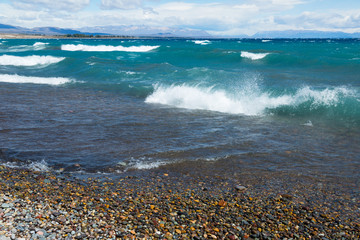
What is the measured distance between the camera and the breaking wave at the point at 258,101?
13.5m

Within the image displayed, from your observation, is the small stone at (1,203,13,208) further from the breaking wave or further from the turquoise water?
the breaking wave

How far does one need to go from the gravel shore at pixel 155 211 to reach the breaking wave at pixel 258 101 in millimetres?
7621

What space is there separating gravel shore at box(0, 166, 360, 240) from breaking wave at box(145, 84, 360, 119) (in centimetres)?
762

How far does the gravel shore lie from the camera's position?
4680mm

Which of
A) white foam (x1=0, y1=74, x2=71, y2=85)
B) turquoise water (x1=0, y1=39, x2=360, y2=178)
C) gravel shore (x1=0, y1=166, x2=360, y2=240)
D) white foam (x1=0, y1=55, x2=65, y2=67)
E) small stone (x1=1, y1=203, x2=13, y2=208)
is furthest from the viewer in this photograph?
white foam (x1=0, y1=55, x2=65, y2=67)

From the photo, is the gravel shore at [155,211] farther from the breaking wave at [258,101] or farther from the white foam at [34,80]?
the white foam at [34,80]

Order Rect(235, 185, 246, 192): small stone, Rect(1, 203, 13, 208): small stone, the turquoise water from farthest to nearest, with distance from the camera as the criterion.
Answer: the turquoise water → Rect(235, 185, 246, 192): small stone → Rect(1, 203, 13, 208): small stone

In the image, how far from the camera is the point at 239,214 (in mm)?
5383

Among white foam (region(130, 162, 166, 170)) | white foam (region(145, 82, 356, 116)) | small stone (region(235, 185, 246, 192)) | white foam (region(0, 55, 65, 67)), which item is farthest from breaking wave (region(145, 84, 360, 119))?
white foam (region(0, 55, 65, 67))

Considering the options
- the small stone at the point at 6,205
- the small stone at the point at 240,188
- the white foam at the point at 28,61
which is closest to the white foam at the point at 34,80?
the white foam at the point at 28,61

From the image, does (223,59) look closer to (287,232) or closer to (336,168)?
(336,168)

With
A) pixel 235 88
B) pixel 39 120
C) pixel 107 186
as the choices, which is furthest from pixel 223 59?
pixel 107 186

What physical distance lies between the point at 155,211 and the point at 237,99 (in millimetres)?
10563

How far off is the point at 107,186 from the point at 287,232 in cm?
343
